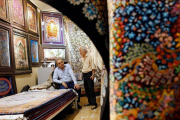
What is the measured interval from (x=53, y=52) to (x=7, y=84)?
2227 millimetres

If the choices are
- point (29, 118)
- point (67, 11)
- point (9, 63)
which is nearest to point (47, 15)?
point (9, 63)

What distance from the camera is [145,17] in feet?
0.86

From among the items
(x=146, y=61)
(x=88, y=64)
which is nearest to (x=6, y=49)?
(x=88, y=64)

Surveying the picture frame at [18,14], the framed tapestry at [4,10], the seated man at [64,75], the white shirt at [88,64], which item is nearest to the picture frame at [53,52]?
the picture frame at [18,14]

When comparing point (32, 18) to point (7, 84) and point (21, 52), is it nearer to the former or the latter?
point (21, 52)

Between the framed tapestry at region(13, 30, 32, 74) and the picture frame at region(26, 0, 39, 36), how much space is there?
0.44 meters

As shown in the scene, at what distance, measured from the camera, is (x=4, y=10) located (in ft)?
9.41

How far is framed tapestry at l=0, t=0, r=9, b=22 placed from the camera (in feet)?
9.06

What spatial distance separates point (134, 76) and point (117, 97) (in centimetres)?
5

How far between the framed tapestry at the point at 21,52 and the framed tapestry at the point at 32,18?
1.49ft

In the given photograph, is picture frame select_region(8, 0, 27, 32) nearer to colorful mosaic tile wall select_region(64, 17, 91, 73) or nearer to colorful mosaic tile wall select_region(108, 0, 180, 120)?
colorful mosaic tile wall select_region(64, 17, 91, 73)

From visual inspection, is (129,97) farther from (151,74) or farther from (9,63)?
(9,63)

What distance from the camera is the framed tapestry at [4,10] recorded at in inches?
109

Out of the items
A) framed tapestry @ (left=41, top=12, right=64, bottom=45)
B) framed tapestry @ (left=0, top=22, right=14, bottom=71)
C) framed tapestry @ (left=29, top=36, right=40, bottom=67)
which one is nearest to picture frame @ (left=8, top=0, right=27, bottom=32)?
framed tapestry @ (left=0, top=22, right=14, bottom=71)
